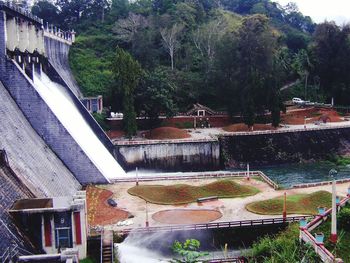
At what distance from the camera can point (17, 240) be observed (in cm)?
2125

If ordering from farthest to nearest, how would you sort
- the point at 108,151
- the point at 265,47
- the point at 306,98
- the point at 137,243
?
1. the point at 306,98
2. the point at 265,47
3. the point at 108,151
4. the point at 137,243

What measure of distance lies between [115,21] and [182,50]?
17607 millimetres

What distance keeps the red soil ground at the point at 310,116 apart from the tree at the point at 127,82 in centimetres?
2141

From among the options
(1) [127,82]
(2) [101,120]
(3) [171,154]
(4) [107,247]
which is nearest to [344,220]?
(4) [107,247]

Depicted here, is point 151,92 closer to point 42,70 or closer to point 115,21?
point 42,70

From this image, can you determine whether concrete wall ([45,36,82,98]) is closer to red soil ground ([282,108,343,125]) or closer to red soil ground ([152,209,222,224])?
red soil ground ([282,108,343,125])

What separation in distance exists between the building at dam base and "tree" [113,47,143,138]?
553 centimetres

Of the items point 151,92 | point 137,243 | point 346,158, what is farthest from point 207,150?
point 137,243

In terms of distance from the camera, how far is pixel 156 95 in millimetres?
55969

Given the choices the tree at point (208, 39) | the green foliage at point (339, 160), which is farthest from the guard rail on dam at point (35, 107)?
the tree at point (208, 39)

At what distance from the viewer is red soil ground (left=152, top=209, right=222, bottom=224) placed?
1214 inches

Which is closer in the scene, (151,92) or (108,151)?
(108,151)

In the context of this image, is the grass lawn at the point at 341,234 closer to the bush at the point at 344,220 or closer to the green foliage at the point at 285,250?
the bush at the point at 344,220

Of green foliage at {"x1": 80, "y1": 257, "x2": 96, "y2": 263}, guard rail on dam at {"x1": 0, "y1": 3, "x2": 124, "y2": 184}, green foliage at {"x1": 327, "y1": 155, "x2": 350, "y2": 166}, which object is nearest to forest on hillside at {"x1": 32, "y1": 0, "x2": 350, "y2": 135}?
green foliage at {"x1": 327, "y1": 155, "x2": 350, "y2": 166}
